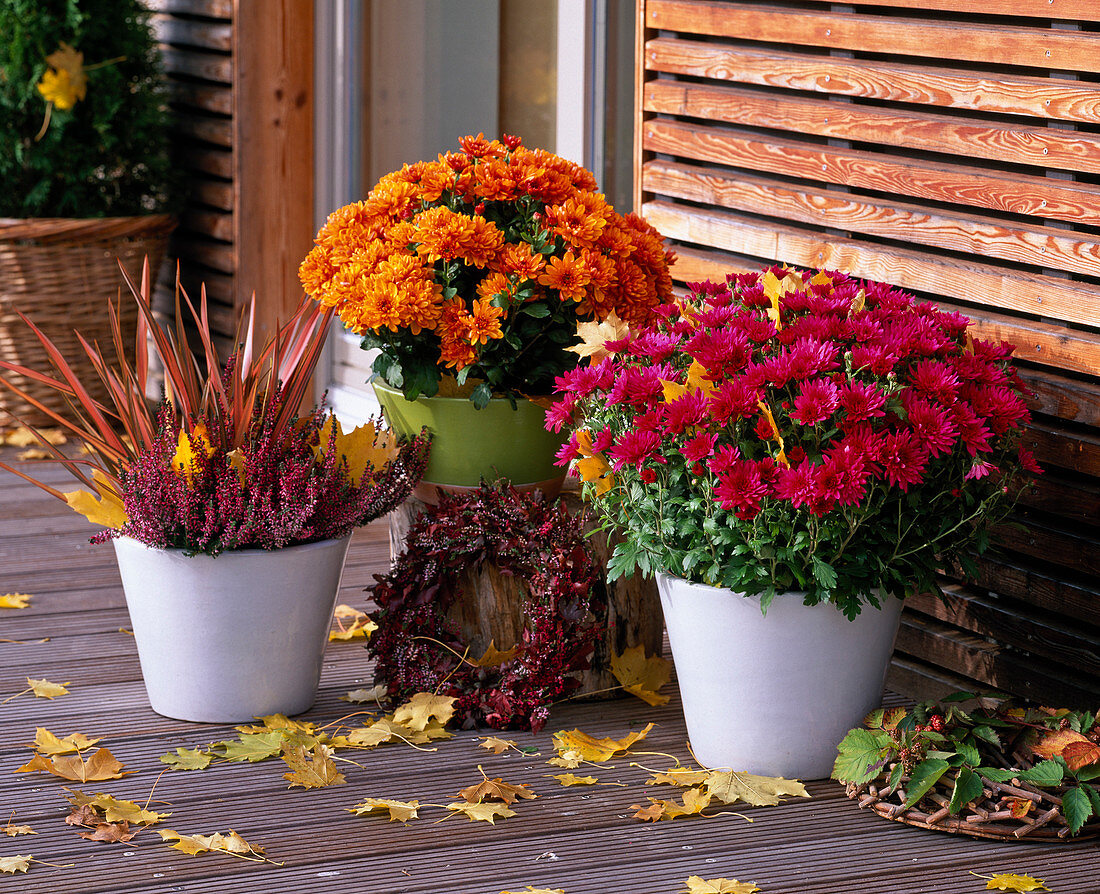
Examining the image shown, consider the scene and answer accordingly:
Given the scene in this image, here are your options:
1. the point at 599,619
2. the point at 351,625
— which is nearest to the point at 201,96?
the point at 351,625

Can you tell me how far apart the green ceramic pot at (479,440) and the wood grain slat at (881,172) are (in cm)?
69

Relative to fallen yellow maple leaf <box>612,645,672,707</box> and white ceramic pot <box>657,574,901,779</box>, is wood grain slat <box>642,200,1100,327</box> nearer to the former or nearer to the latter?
white ceramic pot <box>657,574,901,779</box>

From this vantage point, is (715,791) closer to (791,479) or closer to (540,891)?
(540,891)

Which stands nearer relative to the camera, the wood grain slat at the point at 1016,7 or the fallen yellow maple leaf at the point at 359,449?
the wood grain slat at the point at 1016,7

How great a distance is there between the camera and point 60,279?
172 inches

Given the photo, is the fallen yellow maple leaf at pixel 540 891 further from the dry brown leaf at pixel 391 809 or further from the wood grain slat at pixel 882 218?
the wood grain slat at pixel 882 218

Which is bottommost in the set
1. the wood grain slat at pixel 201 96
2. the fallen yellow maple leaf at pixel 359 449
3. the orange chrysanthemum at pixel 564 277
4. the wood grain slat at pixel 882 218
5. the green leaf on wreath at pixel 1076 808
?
the green leaf on wreath at pixel 1076 808

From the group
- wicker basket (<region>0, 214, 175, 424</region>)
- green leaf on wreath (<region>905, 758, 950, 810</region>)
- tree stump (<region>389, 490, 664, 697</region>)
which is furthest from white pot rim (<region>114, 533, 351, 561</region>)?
wicker basket (<region>0, 214, 175, 424</region>)

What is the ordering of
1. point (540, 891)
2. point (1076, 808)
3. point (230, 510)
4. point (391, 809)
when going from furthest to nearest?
point (230, 510)
point (391, 809)
point (1076, 808)
point (540, 891)

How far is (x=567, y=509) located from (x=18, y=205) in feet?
9.02

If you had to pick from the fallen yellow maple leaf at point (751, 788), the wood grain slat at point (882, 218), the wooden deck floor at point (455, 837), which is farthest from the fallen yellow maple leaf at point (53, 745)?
the wood grain slat at point (882, 218)

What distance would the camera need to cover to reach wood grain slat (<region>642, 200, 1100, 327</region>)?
2246 mm

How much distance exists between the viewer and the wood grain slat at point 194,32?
4449 mm

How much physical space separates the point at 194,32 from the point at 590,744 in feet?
10.5
